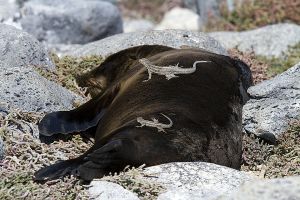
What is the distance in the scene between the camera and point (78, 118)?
668 cm

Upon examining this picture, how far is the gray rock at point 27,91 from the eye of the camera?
659cm

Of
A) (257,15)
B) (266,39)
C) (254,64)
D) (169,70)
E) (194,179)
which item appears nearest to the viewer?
(194,179)

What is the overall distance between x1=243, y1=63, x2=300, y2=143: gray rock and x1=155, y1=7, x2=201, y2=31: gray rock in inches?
310

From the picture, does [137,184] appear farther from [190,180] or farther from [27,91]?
[27,91]

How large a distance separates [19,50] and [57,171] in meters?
2.51

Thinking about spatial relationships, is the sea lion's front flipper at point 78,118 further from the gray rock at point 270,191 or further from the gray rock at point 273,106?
the gray rock at point 270,191

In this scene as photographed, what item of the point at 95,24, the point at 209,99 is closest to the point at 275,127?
the point at 209,99

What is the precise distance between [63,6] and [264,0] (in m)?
3.19

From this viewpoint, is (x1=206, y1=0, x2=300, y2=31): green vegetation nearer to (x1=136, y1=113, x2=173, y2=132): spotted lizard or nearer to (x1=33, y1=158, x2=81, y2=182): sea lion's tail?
(x1=136, y1=113, x2=173, y2=132): spotted lizard

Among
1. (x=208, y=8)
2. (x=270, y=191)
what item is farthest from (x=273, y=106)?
(x=208, y=8)

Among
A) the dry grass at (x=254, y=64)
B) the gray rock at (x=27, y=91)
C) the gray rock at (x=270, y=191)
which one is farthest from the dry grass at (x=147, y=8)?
the gray rock at (x=270, y=191)

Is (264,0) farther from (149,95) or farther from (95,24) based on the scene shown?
(149,95)

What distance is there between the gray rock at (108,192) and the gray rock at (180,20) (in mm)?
10006

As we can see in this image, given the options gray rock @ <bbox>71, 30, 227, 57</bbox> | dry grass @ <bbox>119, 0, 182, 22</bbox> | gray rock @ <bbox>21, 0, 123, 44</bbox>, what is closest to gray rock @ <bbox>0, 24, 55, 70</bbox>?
gray rock @ <bbox>71, 30, 227, 57</bbox>
